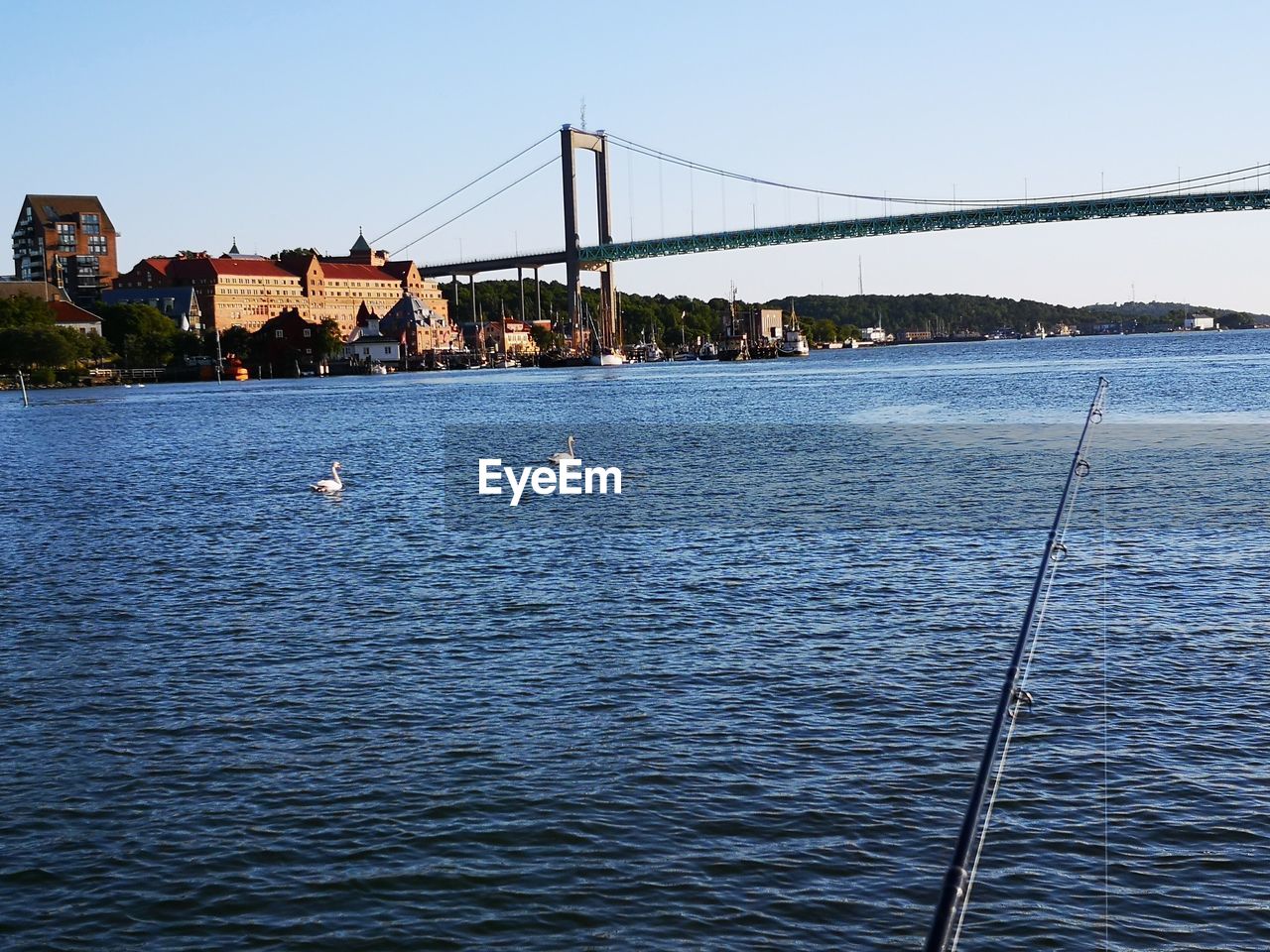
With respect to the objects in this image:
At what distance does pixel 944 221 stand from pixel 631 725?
291 ft

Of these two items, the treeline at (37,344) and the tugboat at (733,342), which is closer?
the treeline at (37,344)

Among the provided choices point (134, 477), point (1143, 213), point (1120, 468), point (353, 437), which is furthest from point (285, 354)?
point (1120, 468)

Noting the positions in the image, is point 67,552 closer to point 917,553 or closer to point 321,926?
point 917,553

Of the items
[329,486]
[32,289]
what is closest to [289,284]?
[32,289]

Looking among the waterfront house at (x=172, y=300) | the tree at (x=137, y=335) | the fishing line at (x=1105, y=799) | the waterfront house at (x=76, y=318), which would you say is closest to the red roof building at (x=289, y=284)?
the waterfront house at (x=172, y=300)

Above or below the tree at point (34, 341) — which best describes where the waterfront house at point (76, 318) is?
above

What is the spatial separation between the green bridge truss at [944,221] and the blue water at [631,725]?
70.5m

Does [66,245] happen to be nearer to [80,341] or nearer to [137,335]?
[137,335]

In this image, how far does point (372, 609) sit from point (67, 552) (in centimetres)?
623

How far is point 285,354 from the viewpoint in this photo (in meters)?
123

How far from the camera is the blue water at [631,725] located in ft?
20.7

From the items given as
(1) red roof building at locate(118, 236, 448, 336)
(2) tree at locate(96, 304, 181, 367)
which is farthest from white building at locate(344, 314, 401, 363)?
(2) tree at locate(96, 304, 181, 367)

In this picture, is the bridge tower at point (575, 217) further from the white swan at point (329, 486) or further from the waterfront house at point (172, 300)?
the white swan at point (329, 486)

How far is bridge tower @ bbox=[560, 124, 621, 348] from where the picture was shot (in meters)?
112
